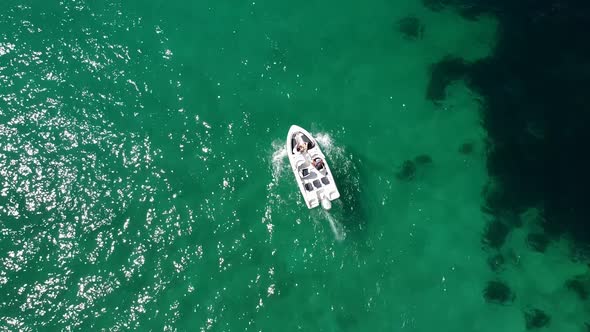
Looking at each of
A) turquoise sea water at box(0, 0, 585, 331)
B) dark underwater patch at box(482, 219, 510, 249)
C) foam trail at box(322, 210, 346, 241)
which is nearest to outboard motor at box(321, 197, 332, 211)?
foam trail at box(322, 210, 346, 241)

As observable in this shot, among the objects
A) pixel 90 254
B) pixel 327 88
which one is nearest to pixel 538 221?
pixel 327 88

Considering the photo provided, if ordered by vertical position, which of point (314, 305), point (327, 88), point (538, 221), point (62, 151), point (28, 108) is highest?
point (28, 108)

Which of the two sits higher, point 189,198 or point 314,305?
point 189,198

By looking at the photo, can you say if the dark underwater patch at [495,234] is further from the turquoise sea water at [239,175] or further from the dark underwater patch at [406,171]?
the dark underwater patch at [406,171]

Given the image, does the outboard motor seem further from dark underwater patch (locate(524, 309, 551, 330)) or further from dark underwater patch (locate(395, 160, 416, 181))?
dark underwater patch (locate(524, 309, 551, 330))

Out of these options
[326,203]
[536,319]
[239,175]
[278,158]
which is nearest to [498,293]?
[536,319]

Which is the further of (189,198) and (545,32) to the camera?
(545,32)

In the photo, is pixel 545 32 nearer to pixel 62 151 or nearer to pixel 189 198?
pixel 189 198
